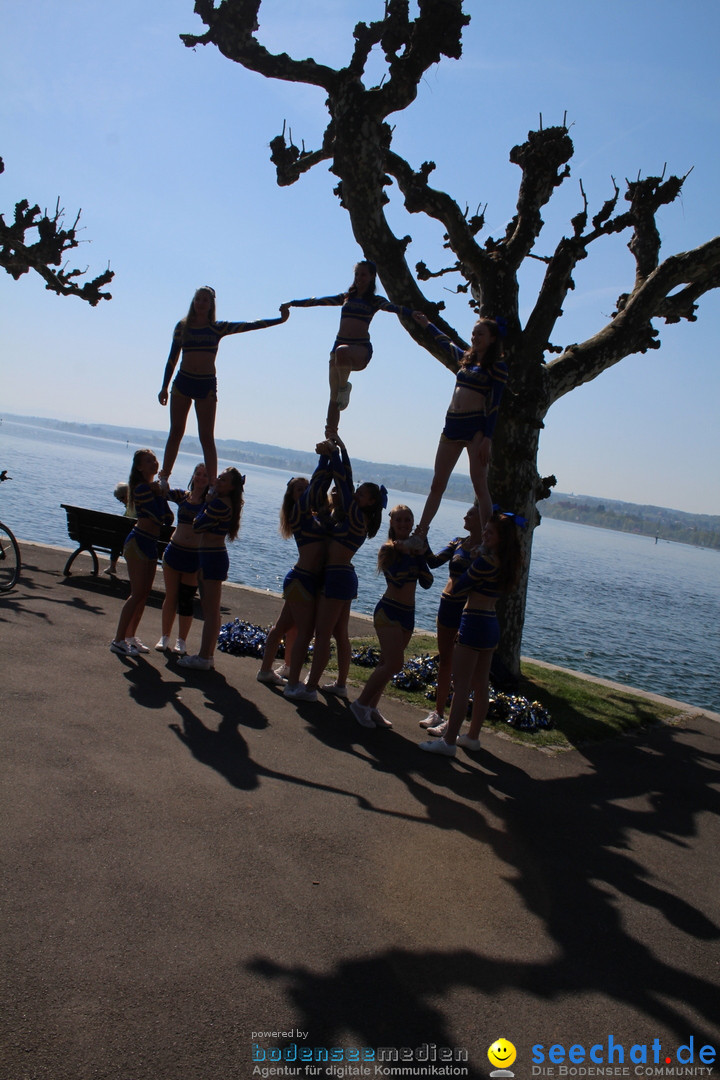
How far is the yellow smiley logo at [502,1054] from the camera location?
3.14 m

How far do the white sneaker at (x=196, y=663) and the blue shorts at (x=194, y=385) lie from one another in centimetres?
284

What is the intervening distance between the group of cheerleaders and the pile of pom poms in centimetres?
100

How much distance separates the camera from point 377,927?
13.0 feet

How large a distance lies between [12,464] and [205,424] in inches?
2389

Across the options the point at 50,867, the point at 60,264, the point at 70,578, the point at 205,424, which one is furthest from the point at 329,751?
the point at 60,264

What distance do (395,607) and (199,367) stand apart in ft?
11.4

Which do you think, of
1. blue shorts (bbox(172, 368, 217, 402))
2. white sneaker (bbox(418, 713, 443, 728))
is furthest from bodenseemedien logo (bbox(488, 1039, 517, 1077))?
blue shorts (bbox(172, 368, 217, 402))

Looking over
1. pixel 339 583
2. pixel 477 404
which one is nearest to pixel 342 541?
pixel 339 583

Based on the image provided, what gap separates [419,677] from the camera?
9.67 metres

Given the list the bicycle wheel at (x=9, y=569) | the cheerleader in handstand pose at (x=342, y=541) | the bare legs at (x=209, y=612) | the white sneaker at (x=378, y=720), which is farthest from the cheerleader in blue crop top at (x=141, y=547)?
the bicycle wheel at (x=9, y=569)

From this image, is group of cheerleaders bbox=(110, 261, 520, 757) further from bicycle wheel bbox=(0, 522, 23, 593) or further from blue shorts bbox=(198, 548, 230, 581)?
bicycle wheel bbox=(0, 522, 23, 593)

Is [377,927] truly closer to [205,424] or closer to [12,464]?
[205,424]

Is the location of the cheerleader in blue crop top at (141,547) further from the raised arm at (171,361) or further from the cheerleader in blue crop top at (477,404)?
the cheerleader in blue crop top at (477,404)

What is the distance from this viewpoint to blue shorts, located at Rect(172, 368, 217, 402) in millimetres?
8602
